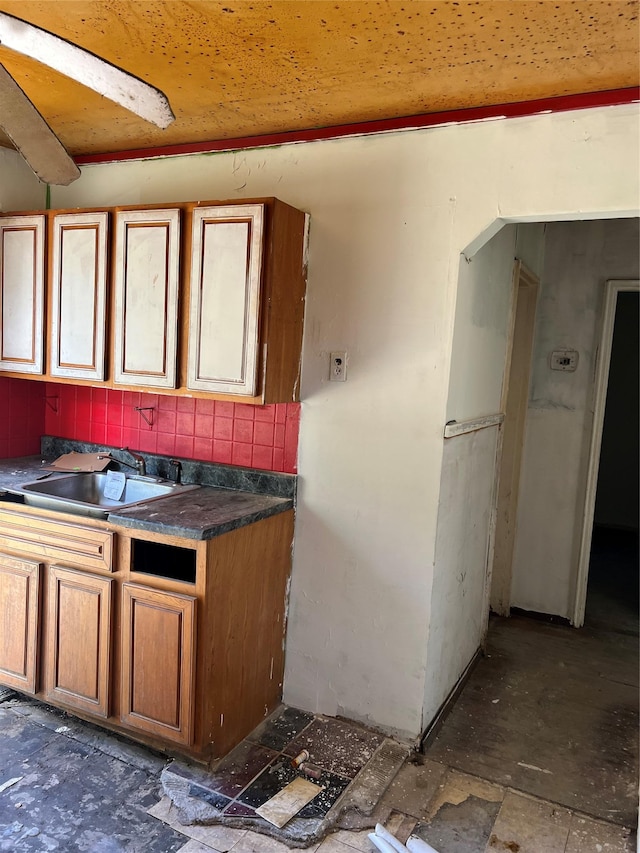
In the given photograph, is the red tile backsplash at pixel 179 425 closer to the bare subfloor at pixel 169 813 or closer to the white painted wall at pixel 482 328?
the white painted wall at pixel 482 328

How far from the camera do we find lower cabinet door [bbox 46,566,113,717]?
7.71 feet

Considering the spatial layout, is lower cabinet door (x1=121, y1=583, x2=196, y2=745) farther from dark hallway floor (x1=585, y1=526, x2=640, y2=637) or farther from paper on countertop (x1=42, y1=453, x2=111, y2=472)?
dark hallway floor (x1=585, y1=526, x2=640, y2=637)

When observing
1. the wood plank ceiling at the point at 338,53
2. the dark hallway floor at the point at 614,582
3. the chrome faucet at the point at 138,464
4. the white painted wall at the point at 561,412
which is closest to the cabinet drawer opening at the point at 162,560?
the chrome faucet at the point at 138,464

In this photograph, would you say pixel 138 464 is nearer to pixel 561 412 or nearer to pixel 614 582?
pixel 561 412

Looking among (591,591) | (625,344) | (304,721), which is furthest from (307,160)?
(625,344)

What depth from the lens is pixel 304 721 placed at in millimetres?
2602

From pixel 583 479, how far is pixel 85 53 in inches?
130

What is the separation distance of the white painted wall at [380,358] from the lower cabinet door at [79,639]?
78 cm

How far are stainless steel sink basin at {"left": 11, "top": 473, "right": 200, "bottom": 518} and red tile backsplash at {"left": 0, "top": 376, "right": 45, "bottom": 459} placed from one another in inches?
20.2

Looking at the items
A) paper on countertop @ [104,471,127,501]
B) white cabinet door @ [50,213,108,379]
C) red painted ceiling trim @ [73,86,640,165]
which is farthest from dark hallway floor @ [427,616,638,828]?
red painted ceiling trim @ [73,86,640,165]

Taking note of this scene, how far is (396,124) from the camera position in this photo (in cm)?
235

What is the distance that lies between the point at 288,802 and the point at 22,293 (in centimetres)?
240

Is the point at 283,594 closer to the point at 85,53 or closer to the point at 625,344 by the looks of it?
the point at 85,53

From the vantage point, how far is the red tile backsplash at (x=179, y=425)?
269 centimetres
